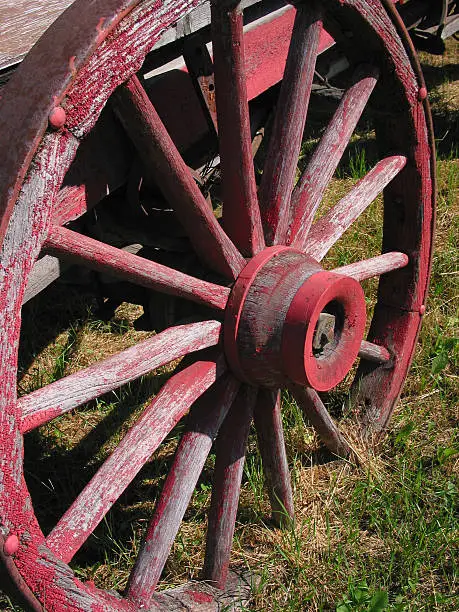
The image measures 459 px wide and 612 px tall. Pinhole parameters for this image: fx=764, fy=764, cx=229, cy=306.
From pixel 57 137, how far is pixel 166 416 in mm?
660

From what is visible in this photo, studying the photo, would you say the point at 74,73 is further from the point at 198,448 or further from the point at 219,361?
the point at 198,448

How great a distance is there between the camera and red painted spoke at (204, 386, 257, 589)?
188 centimetres

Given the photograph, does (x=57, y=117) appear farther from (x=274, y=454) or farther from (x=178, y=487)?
(x=274, y=454)

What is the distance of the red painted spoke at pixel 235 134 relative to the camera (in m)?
1.56

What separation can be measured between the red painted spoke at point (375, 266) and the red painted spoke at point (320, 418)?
0.34m

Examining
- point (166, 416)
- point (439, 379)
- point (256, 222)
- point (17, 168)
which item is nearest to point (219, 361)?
point (166, 416)

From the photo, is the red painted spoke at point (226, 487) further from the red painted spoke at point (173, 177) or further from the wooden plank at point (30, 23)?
the wooden plank at point (30, 23)

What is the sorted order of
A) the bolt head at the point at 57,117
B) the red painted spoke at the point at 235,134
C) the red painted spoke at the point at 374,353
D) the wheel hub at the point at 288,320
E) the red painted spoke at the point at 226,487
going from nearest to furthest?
1. the bolt head at the point at 57,117
2. the red painted spoke at the point at 235,134
3. the wheel hub at the point at 288,320
4. the red painted spoke at the point at 226,487
5. the red painted spoke at the point at 374,353

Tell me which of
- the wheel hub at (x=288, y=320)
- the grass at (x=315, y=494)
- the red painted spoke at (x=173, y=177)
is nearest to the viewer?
the red painted spoke at (x=173, y=177)

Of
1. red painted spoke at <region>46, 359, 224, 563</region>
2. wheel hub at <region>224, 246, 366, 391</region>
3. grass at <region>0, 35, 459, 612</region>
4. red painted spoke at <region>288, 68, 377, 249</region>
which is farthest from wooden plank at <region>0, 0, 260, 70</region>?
grass at <region>0, 35, 459, 612</region>

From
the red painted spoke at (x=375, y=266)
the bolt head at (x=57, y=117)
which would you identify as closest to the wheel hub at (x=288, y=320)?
the red painted spoke at (x=375, y=266)

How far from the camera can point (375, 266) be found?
7.07ft

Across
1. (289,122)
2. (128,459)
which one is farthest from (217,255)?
(128,459)

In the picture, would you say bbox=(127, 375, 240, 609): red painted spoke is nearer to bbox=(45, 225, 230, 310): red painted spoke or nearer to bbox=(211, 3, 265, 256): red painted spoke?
bbox=(45, 225, 230, 310): red painted spoke
